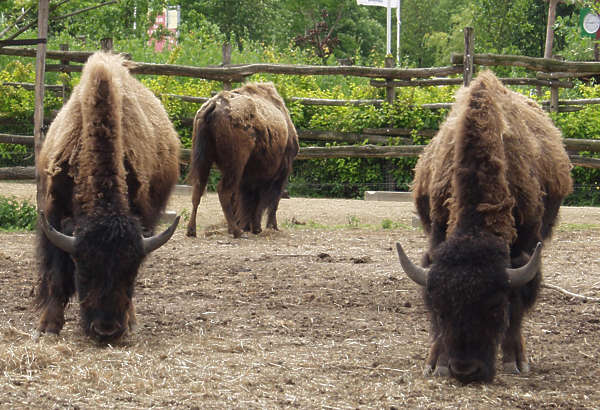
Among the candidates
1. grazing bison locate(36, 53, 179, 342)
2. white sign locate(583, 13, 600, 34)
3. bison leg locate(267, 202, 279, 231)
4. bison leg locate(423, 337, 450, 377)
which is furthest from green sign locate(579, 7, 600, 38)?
bison leg locate(423, 337, 450, 377)

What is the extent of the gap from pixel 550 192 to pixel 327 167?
1016 cm

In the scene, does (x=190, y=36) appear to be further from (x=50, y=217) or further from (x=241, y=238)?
(x=50, y=217)

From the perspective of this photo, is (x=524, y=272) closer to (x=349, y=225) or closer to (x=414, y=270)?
(x=414, y=270)

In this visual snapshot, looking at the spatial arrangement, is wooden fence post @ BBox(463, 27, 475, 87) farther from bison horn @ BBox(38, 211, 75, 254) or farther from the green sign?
the green sign

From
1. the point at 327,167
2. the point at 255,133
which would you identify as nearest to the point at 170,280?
the point at 255,133

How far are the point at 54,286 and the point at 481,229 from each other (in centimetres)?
287

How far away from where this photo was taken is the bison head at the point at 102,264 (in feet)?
17.5

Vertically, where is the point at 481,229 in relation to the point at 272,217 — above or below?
above

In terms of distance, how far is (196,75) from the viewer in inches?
527

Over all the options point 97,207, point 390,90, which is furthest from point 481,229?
point 390,90

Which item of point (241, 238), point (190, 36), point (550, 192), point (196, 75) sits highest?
point (190, 36)

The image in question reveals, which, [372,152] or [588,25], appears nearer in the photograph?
[372,152]

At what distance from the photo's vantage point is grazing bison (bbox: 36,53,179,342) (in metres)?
5.38

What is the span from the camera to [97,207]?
5.54m
